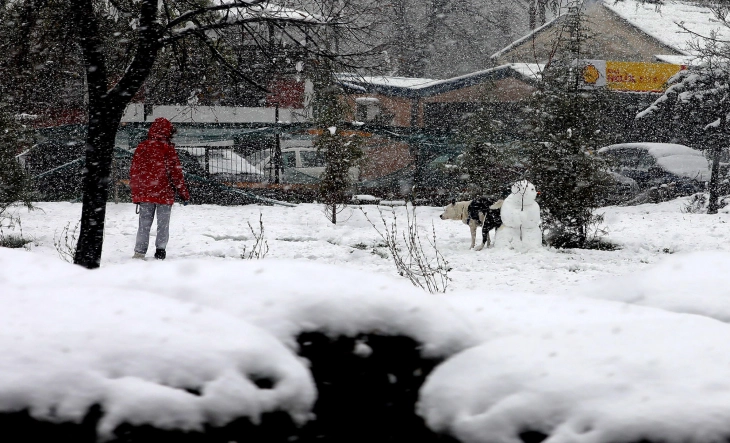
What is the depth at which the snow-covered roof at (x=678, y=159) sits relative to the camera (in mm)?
18359

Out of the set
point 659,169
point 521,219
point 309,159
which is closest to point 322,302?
point 521,219

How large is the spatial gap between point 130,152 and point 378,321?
15425 millimetres

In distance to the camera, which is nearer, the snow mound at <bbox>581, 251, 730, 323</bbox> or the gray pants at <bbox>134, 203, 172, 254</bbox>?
the snow mound at <bbox>581, 251, 730, 323</bbox>

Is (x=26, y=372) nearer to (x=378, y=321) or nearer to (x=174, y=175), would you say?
(x=378, y=321)

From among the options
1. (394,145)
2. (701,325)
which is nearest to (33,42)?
(701,325)

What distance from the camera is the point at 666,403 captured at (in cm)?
149

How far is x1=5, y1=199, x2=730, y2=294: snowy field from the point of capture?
7.90 meters

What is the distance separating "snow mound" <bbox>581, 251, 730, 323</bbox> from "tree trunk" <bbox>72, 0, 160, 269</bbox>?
15.1 feet

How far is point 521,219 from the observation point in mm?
9312

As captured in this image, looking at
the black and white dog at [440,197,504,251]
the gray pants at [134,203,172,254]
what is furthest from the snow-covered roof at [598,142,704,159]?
the gray pants at [134,203,172,254]

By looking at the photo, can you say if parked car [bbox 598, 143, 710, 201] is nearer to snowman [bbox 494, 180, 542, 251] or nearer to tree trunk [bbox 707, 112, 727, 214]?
tree trunk [bbox 707, 112, 727, 214]

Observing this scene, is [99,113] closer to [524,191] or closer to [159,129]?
[159,129]

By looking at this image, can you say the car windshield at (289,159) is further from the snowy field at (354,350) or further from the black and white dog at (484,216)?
the snowy field at (354,350)

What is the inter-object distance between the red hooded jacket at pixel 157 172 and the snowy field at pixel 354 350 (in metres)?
5.92
